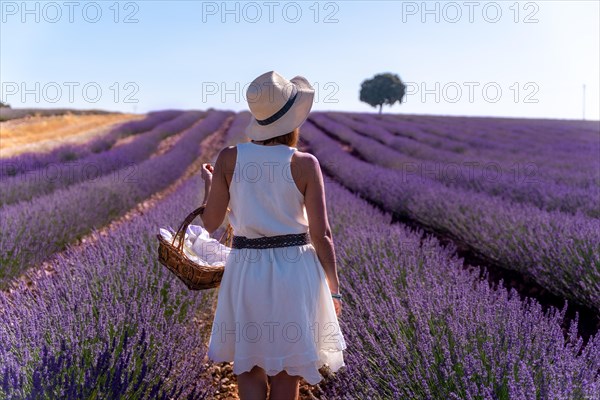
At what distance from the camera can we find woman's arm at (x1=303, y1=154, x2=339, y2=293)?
1.44 m

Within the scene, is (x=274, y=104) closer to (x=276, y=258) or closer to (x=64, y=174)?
(x=276, y=258)

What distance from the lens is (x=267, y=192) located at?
147cm

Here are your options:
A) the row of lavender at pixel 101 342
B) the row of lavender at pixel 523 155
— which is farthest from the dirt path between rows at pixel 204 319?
the row of lavender at pixel 523 155

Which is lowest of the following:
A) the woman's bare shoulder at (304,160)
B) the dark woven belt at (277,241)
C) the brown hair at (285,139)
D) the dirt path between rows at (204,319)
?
the dirt path between rows at (204,319)

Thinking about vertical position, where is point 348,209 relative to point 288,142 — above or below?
below

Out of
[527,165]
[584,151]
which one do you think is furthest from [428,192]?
[584,151]

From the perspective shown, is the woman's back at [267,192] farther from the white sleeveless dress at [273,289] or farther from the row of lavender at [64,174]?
the row of lavender at [64,174]

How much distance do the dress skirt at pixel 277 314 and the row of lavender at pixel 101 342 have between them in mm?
373

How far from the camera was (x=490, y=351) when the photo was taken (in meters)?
1.54

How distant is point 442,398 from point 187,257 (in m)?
0.89

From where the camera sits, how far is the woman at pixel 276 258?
4.76 feet

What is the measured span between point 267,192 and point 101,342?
0.83 meters

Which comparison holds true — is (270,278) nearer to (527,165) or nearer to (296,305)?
(296,305)

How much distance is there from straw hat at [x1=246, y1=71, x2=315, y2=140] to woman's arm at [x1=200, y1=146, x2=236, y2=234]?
104 millimetres
